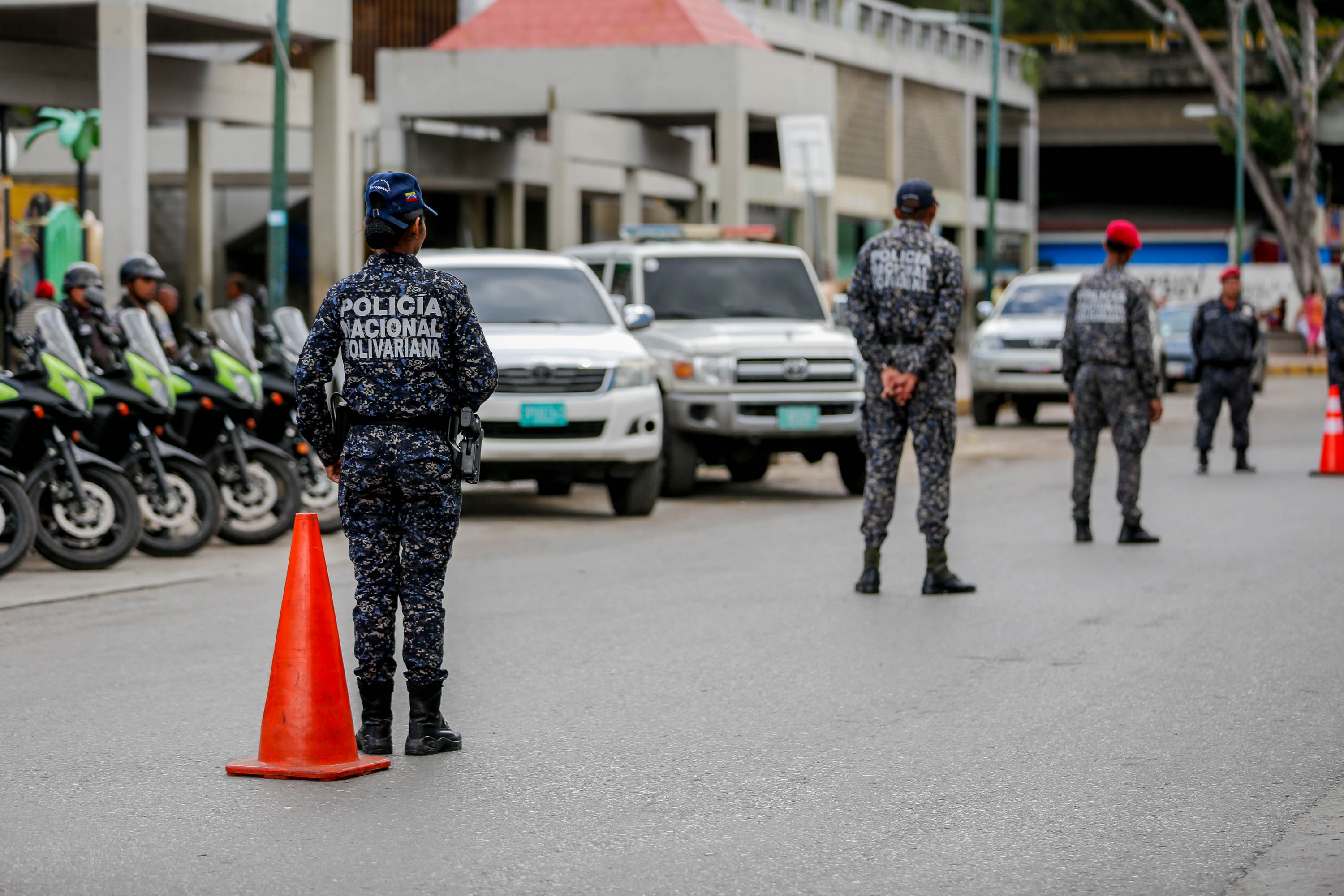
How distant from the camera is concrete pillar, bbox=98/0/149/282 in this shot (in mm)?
21297

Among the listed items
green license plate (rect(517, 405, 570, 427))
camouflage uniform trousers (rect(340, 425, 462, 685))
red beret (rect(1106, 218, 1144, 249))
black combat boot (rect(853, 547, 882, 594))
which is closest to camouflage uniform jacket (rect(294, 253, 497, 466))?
camouflage uniform trousers (rect(340, 425, 462, 685))

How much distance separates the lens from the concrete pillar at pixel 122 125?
21.3 meters

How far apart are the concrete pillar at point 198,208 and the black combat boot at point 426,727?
2746 cm

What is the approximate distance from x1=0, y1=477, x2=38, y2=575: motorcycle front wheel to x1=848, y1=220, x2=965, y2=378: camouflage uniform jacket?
4383 mm

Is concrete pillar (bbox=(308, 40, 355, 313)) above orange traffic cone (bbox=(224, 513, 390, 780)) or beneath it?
above

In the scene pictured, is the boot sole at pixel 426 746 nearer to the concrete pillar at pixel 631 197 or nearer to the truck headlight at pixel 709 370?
the truck headlight at pixel 709 370

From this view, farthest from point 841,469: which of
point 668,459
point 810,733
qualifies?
point 810,733

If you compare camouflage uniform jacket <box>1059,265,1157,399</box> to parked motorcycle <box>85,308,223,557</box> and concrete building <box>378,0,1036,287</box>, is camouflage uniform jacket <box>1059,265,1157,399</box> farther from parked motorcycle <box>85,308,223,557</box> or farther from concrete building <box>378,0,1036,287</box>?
concrete building <box>378,0,1036,287</box>

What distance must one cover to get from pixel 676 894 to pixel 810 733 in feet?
6.74

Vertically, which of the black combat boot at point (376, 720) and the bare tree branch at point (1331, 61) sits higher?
the bare tree branch at point (1331, 61)

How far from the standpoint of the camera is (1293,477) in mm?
17906

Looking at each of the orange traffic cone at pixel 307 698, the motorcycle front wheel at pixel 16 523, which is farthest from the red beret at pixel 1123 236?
the orange traffic cone at pixel 307 698

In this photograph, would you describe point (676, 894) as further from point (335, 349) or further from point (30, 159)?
point (30, 159)

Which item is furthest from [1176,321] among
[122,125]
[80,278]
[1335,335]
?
[80,278]
